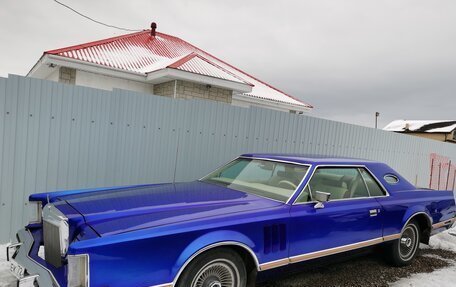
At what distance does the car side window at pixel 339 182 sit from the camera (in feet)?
12.5

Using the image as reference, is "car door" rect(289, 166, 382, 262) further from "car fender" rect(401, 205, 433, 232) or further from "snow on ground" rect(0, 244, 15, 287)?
"snow on ground" rect(0, 244, 15, 287)

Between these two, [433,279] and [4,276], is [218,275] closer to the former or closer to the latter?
[4,276]

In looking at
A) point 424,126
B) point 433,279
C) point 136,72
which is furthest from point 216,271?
point 424,126

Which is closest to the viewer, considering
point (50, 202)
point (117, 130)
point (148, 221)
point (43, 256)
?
point (148, 221)

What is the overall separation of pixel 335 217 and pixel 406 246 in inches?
69.4

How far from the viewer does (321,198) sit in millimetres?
3438

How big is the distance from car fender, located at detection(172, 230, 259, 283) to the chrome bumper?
2.76 feet

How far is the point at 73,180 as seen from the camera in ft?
15.7

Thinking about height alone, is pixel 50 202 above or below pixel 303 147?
below

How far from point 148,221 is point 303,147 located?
564 centimetres

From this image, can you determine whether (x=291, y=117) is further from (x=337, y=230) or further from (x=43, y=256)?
(x=43, y=256)

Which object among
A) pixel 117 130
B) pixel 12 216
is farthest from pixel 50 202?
pixel 117 130

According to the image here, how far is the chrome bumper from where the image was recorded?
2.37 meters

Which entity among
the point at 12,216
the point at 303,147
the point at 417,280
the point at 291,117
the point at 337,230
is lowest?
the point at 417,280
